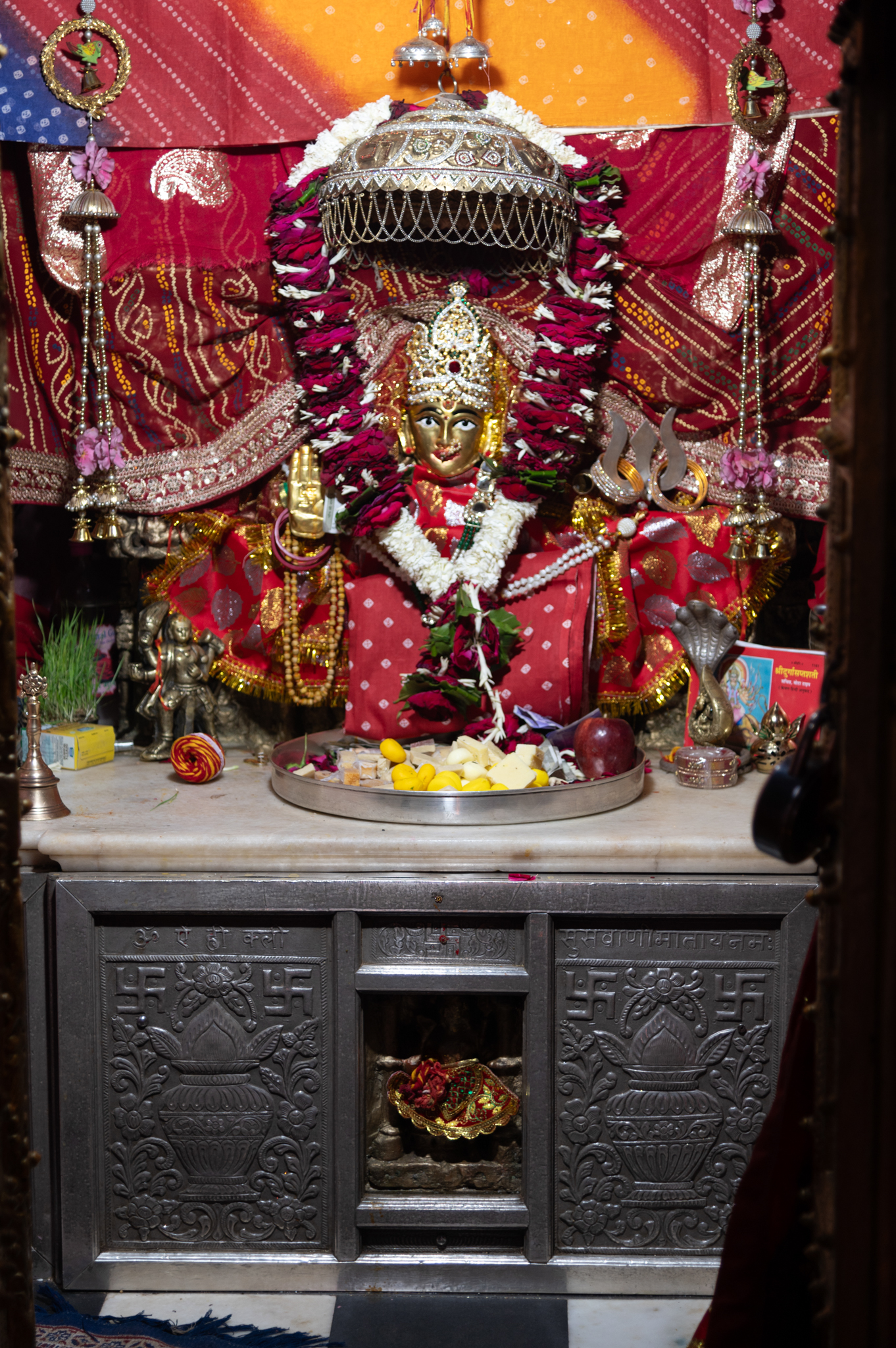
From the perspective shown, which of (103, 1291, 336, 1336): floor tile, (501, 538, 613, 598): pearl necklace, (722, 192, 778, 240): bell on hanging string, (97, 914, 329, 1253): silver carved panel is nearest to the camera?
(103, 1291, 336, 1336): floor tile

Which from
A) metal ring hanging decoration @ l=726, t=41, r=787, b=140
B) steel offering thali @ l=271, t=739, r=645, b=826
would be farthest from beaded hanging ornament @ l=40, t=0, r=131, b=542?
metal ring hanging decoration @ l=726, t=41, r=787, b=140

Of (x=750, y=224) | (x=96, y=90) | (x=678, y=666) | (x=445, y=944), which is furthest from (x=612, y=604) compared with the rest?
(x=96, y=90)

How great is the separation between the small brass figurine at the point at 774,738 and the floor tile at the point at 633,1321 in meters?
1.31

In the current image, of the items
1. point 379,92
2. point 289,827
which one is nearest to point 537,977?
point 289,827

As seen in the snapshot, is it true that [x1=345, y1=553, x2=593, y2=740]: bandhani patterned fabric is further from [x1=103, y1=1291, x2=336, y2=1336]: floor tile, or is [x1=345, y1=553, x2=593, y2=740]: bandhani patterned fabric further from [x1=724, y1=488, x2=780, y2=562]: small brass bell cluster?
[x1=103, y1=1291, x2=336, y2=1336]: floor tile

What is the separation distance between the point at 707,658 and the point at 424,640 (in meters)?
0.76

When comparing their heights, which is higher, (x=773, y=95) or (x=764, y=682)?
(x=773, y=95)

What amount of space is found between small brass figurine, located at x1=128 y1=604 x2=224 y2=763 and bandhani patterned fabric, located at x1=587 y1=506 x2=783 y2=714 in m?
1.08

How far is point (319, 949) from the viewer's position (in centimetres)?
283

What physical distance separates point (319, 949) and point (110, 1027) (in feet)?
1.64

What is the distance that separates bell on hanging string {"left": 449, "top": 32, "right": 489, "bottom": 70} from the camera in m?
3.21

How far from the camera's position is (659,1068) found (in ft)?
9.23

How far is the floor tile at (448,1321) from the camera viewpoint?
2.64 meters

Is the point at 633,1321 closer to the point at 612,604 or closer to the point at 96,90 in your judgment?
the point at 612,604
